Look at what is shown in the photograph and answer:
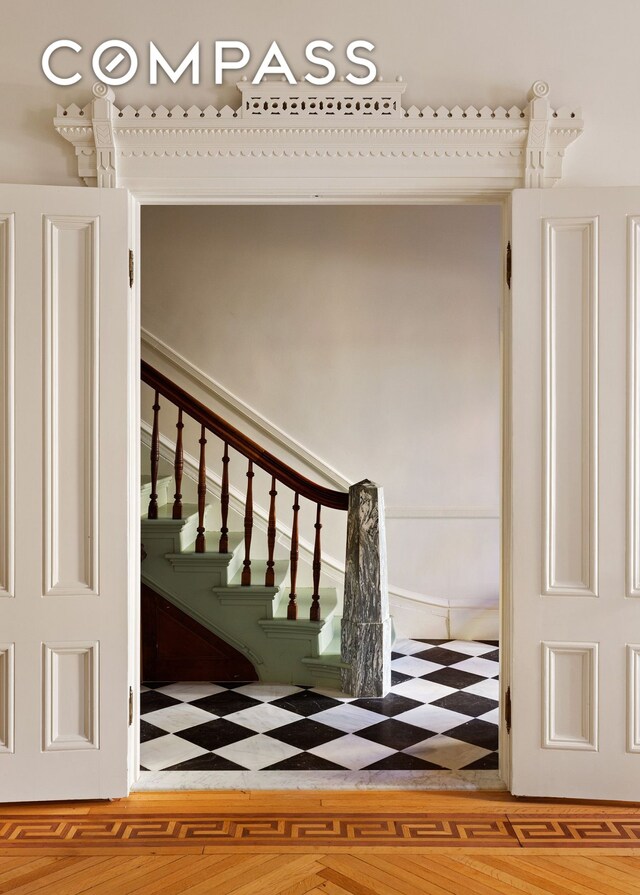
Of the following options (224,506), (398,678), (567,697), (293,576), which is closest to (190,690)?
(293,576)

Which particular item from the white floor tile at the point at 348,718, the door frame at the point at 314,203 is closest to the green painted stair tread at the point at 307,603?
the white floor tile at the point at 348,718

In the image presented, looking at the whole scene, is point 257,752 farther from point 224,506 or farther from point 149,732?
point 224,506

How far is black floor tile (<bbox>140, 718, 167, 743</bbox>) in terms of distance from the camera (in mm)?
3713

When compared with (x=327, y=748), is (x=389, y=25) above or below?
above

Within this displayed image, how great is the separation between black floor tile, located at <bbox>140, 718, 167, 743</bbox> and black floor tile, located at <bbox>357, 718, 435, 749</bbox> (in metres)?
0.93

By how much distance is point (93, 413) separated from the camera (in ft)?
9.67

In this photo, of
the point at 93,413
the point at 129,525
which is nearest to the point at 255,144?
the point at 93,413

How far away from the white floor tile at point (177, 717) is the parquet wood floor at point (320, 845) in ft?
2.69

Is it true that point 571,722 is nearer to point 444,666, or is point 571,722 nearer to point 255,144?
point 444,666

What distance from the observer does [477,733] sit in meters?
3.80

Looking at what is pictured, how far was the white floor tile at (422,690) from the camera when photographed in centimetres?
438

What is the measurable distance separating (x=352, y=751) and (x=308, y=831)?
806 mm

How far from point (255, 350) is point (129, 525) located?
283cm

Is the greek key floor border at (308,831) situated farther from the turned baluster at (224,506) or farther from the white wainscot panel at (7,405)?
the turned baluster at (224,506)
